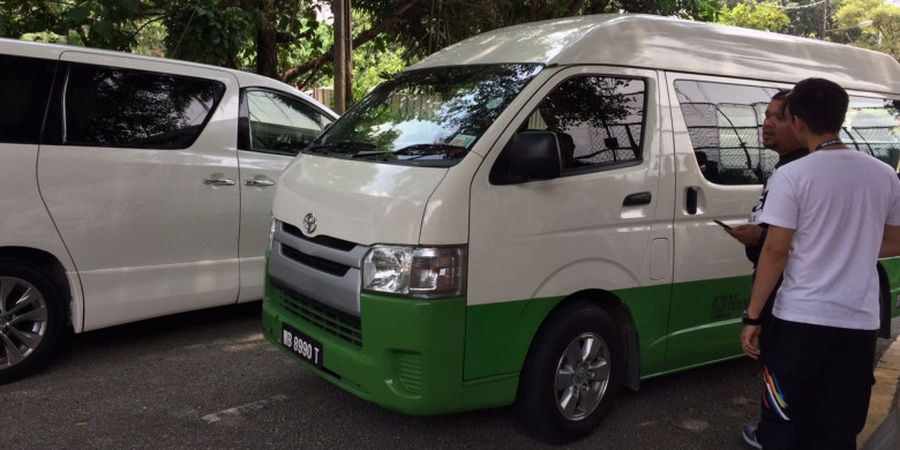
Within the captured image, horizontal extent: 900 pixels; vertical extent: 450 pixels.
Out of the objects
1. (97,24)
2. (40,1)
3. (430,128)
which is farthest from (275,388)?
(40,1)

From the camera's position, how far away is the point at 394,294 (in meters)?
3.07

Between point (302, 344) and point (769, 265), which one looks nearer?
point (769, 265)

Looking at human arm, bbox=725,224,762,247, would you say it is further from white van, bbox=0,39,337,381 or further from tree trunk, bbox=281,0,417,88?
tree trunk, bbox=281,0,417,88

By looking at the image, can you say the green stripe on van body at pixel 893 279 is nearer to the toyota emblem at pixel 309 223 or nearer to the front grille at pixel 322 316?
the front grille at pixel 322 316

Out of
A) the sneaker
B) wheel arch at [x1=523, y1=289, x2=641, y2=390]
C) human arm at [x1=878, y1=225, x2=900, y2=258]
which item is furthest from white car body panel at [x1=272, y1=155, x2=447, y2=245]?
the sneaker

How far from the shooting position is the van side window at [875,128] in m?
4.93

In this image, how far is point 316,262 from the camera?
3484mm

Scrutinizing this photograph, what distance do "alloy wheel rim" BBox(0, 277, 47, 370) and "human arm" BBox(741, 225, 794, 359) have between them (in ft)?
12.5

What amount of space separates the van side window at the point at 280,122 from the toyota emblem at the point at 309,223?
1760 mm

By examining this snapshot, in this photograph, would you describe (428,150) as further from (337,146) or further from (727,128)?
(727,128)

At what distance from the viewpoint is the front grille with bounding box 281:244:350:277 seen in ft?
10.8

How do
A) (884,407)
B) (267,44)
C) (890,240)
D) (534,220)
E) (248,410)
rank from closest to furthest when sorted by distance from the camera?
1. (890,240)
2. (534,220)
3. (248,410)
4. (884,407)
5. (267,44)

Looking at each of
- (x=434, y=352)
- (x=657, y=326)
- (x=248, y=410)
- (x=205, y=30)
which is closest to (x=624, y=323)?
(x=657, y=326)

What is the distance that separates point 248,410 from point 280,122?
2.29 meters
